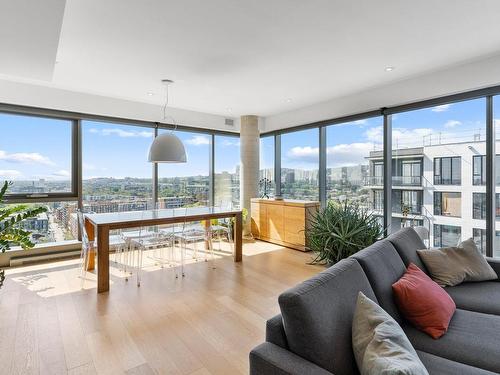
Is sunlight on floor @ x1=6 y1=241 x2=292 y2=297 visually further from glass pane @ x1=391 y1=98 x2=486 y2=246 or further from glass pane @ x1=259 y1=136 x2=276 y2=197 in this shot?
glass pane @ x1=391 y1=98 x2=486 y2=246

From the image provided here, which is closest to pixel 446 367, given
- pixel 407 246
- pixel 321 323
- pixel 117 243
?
pixel 321 323

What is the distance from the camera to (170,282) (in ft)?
12.6

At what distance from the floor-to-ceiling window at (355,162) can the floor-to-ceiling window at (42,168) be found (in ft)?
15.5

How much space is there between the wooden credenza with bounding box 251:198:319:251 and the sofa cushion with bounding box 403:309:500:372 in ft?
10.5

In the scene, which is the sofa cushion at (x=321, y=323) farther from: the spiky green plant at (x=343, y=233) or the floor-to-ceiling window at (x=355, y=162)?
the floor-to-ceiling window at (x=355, y=162)

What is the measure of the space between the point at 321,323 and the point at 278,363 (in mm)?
253

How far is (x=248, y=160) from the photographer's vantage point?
658 centimetres

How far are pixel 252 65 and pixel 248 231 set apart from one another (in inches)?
150

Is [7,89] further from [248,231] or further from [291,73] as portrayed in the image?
[248,231]

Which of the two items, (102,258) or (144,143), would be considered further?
(144,143)

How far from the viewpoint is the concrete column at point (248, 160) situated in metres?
6.58

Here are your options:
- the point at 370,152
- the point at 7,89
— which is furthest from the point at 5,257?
the point at 370,152

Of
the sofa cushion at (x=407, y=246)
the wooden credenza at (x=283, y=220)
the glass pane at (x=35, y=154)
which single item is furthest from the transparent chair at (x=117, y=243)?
the sofa cushion at (x=407, y=246)

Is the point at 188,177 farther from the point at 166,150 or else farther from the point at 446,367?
the point at 446,367
